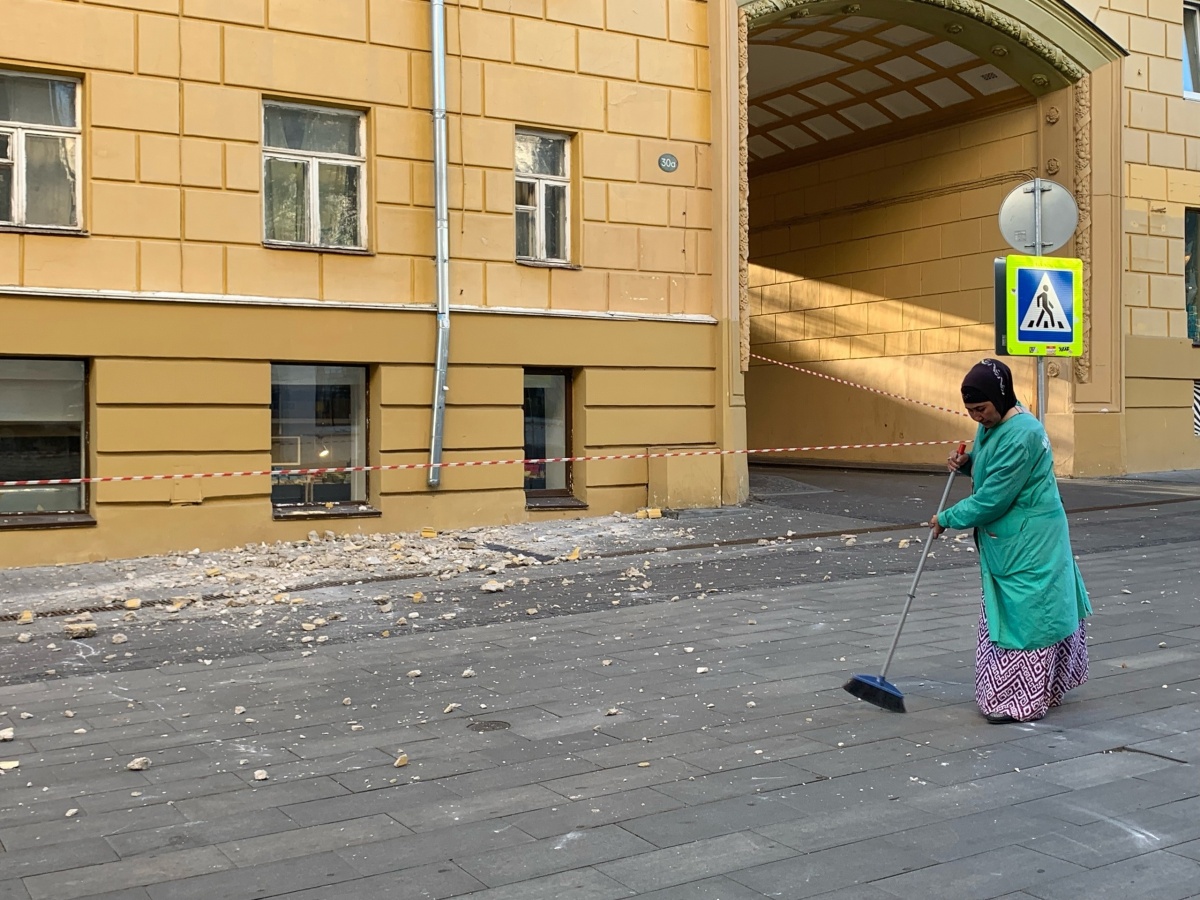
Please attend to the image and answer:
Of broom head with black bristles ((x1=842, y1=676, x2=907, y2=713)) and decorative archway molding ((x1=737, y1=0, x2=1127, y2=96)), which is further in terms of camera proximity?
decorative archway molding ((x1=737, y1=0, x2=1127, y2=96))

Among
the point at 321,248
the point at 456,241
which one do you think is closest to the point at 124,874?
the point at 321,248

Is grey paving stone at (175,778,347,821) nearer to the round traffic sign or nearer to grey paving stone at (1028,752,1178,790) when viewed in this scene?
grey paving stone at (1028,752,1178,790)

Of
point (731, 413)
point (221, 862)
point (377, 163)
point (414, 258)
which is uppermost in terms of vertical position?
point (377, 163)

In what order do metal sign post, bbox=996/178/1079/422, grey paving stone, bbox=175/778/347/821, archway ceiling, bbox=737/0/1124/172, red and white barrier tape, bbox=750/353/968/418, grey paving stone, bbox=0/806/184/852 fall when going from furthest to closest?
red and white barrier tape, bbox=750/353/968/418, archway ceiling, bbox=737/0/1124/172, metal sign post, bbox=996/178/1079/422, grey paving stone, bbox=175/778/347/821, grey paving stone, bbox=0/806/184/852

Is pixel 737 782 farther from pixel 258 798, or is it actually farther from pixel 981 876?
pixel 258 798

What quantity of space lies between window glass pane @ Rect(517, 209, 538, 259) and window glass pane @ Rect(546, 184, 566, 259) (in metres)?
0.18

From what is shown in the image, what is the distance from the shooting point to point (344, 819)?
4.73 meters

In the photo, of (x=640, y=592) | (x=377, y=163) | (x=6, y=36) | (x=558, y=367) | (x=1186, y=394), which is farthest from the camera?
(x=1186, y=394)

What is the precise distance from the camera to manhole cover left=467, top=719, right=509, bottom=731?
599 centimetres

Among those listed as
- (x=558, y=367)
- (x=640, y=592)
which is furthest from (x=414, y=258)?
(x=640, y=592)

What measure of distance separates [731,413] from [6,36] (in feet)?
27.2

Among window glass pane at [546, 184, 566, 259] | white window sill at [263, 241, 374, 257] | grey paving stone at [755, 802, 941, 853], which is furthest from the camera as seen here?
window glass pane at [546, 184, 566, 259]

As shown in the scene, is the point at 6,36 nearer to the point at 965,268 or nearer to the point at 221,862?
the point at 221,862

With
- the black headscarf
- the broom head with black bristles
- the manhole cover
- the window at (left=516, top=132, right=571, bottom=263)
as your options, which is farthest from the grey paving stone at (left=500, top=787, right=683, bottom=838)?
the window at (left=516, top=132, right=571, bottom=263)
